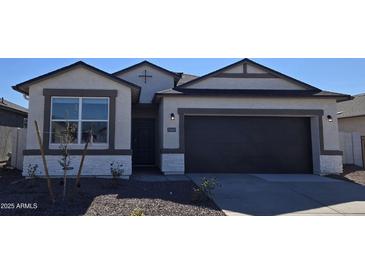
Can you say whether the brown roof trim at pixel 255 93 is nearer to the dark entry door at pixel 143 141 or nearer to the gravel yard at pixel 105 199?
the dark entry door at pixel 143 141

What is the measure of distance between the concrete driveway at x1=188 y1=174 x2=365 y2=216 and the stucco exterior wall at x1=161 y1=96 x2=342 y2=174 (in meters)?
2.02

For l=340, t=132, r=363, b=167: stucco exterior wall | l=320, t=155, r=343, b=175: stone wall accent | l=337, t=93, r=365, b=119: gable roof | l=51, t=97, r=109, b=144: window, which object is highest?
l=337, t=93, r=365, b=119: gable roof

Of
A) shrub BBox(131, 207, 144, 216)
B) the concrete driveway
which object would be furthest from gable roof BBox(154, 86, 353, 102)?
shrub BBox(131, 207, 144, 216)

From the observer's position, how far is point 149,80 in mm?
15102

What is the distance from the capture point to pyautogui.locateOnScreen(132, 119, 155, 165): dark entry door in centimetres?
1396

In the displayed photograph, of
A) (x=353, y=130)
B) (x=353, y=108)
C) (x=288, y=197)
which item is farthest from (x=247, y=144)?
→ (x=353, y=108)

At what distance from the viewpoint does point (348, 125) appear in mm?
20219

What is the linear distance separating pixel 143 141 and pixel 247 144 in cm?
522

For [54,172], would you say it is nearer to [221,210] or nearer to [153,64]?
[221,210]

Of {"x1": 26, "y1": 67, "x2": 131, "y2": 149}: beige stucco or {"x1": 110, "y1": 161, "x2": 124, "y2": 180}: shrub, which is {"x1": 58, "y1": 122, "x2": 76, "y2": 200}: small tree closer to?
{"x1": 26, "y1": 67, "x2": 131, "y2": 149}: beige stucco

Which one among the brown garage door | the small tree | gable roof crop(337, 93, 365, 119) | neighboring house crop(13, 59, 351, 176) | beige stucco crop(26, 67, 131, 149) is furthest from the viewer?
gable roof crop(337, 93, 365, 119)

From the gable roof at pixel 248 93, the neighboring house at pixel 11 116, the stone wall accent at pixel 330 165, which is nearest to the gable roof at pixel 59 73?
the gable roof at pixel 248 93

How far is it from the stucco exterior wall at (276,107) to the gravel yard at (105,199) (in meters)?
3.10

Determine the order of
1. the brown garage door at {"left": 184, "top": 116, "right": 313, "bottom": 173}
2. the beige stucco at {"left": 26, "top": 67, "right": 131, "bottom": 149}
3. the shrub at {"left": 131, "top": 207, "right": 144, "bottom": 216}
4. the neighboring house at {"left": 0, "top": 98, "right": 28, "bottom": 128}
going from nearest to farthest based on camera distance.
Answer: the shrub at {"left": 131, "top": 207, "right": 144, "bottom": 216}, the beige stucco at {"left": 26, "top": 67, "right": 131, "bottom": 149}, the brown garage door at {"left": 184, "top": 116, "right": 313, "bottom": 173}, the neighboring house at {"left": 0, "top": 98, "right": 28, "bottom": 128}
